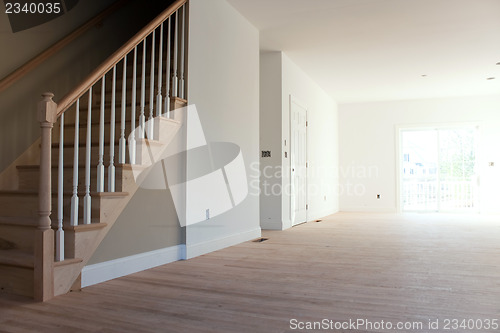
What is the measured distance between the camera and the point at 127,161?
10.2 ft

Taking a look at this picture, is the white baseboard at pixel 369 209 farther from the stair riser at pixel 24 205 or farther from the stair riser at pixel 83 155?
the stair riser at pixel 24 205

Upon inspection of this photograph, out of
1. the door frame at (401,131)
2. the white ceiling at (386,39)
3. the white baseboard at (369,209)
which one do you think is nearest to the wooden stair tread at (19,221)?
the white ceiling at (386,39)

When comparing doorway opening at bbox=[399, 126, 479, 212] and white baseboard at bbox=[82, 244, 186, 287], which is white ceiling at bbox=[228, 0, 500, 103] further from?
white baseboard at bbox=[82, 244, 186, 287]

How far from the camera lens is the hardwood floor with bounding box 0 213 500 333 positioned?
199 cm

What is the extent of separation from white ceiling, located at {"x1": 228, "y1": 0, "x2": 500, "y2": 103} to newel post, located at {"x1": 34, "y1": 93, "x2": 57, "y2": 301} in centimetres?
281

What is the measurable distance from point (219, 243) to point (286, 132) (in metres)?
2.61

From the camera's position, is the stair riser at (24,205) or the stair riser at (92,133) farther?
the stair riser at (92,133)

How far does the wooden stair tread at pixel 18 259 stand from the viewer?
2.35 metres

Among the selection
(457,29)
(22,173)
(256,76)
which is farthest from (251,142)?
(457,29)

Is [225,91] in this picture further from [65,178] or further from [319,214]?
[319,214]

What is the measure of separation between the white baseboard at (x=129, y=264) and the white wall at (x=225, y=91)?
17 centimetres

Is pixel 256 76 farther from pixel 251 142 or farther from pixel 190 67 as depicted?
pixel 190 67

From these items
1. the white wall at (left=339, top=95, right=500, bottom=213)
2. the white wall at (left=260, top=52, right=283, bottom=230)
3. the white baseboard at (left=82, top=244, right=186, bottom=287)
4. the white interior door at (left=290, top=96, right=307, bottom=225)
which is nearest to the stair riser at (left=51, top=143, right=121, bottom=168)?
the white baseboard at (left=82, top=244, right=186, bottom=287)

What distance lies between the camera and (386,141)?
9906 millimetres
